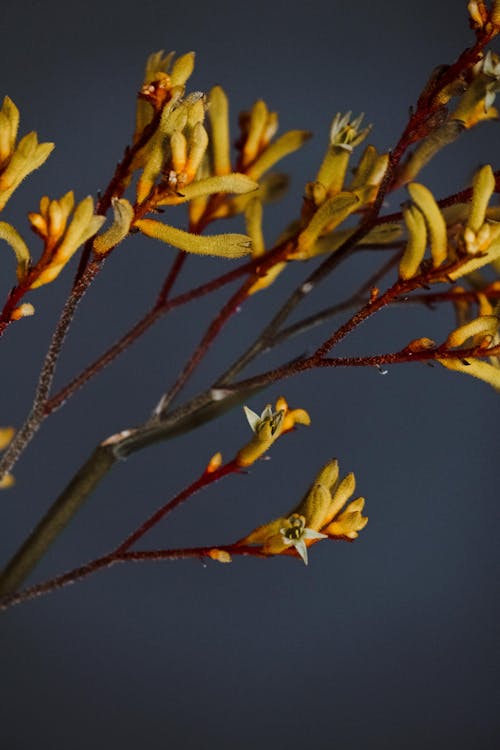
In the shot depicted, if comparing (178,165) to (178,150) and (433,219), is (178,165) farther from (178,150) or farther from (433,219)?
(433,219)

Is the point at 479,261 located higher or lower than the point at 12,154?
lower

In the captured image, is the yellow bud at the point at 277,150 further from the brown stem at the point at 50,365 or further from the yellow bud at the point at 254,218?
the brown stem at the point at 50,365

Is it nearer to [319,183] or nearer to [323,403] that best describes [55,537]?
[319,183]

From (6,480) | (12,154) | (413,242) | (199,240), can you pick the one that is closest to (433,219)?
(413,242)

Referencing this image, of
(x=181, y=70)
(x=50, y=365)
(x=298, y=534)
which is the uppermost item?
(x=181, y=70)

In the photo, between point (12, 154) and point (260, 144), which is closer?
point (12, 154)

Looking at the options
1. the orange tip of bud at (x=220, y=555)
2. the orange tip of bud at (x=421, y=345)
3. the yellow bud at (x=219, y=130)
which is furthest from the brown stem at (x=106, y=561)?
the yellow bud at (x=219, y=130)
